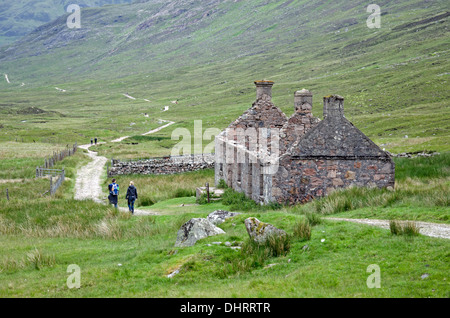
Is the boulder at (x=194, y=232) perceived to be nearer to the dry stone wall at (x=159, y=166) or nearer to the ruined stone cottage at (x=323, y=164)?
the ruined stone cottage at (x=323, y=164)

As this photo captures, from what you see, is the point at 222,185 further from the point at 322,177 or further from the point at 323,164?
the point at 323,164

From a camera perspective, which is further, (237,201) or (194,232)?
(237,201)

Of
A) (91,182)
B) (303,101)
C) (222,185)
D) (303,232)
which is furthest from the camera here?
(91,182)

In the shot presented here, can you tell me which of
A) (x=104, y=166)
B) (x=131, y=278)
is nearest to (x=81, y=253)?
(x=131, y=278)

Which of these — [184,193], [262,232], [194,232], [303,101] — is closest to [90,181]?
[184,193]

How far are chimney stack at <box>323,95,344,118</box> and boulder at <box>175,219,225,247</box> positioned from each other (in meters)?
10.1

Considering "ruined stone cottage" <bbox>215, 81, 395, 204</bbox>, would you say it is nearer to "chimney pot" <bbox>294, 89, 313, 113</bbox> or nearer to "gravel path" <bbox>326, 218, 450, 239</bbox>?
"chimney pot" <bbox>294, 89, 313, 113</bbox>

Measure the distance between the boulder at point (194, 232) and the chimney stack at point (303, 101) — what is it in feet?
36.0

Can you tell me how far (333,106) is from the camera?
22.5 metres

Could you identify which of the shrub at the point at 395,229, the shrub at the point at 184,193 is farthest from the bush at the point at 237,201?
the shrub at the point at 395,229

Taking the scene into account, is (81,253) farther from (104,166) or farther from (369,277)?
(104,166)

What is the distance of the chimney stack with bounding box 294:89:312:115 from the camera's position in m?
23.7

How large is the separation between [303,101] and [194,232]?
12.0 m
